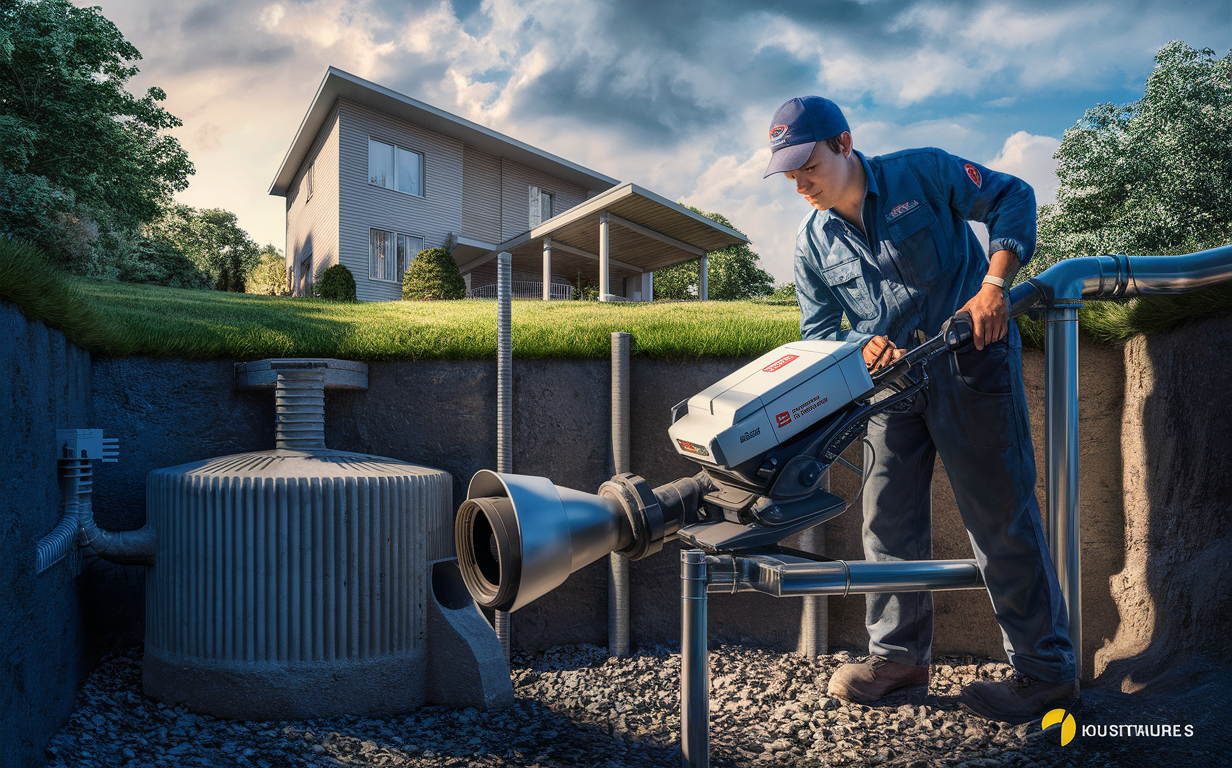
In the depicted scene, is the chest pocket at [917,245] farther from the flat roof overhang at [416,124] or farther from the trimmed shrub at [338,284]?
the flat roof overhang at [416,124]

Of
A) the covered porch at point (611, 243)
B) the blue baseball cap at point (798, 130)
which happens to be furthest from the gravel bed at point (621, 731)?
the covered porch at point (611, 243)

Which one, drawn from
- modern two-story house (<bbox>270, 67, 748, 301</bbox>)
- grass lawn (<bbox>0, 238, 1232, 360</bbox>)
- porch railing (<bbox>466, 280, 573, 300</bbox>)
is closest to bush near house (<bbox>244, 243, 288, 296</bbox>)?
modern two-story house (<bbox>270, 67, 748, 301</bbox>)

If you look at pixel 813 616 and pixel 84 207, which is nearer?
pixel 813 616

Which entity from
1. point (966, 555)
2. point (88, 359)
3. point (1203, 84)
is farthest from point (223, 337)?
point (1203, 84)

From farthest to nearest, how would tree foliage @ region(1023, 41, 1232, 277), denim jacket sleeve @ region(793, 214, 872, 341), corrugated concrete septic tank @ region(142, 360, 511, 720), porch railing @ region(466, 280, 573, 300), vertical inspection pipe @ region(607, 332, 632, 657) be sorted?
porch railing @ region(466, 280, 573, 300) → tree foliage @ region(1023, 41, 1232, 277) → vertical inspection pipe @ region(607, 332, 632, 657) → corrugated concrete septic tank @ region(142, 360, 511, 720) → denim jacket sleeve @ region(793, 214, 872, 341)

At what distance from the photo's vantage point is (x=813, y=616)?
332 centimetres

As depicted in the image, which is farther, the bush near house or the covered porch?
the bush near house

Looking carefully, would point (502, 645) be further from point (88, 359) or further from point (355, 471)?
point (88, 359)

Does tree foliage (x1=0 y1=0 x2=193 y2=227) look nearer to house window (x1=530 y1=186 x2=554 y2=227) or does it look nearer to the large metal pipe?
house window (x1=530 y1=186 x2=554 y2=227)

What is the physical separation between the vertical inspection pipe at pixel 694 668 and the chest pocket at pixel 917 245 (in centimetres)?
138

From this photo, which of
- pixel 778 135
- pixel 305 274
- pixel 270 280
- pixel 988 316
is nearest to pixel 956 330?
pixel 988 316

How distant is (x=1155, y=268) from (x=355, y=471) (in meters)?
3.22

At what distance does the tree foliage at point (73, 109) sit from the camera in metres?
14.7

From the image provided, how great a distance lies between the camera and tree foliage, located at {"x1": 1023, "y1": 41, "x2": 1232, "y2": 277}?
13320 mm
